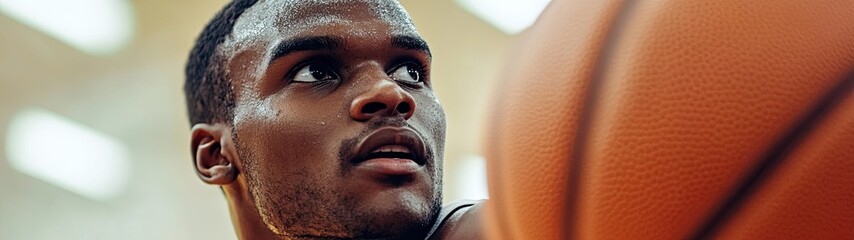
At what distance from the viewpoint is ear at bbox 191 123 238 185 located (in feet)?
3.21

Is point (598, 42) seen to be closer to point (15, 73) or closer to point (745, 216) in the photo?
point (745, 216)

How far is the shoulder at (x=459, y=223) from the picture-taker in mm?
764

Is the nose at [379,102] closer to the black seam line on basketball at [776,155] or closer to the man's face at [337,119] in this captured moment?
the man's face at [337,119]

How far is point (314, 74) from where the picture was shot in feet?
2.99

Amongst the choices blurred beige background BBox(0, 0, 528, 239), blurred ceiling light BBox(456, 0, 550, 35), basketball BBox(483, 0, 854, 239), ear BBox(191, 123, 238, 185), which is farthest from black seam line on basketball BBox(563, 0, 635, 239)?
blurred ceiling light BBox(456, 0, 550, 35)

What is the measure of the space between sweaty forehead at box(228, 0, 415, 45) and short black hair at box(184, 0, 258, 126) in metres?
0.06

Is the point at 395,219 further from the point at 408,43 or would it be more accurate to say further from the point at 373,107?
the point at 408,43

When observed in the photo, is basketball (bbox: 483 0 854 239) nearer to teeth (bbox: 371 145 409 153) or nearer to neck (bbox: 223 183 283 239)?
teeth (bbox: 371 145 409 153)

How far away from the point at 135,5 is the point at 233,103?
1941 mm

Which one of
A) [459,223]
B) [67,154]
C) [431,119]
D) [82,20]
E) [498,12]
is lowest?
[459,223]

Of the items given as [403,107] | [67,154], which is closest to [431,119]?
[403,107]

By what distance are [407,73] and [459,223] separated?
223mm

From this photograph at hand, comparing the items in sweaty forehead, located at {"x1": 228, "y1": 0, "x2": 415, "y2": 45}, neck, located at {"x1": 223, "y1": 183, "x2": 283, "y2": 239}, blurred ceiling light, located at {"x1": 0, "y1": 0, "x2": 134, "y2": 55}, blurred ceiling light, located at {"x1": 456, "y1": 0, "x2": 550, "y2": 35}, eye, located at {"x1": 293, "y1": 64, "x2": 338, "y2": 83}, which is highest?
blurred ceiling light, located at {"x1": 0, "y1": 0, "x2": 134, "y2": 55}

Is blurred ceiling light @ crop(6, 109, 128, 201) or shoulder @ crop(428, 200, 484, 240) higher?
blurred ceiling light @ crop(6, 109, 128, 201)
